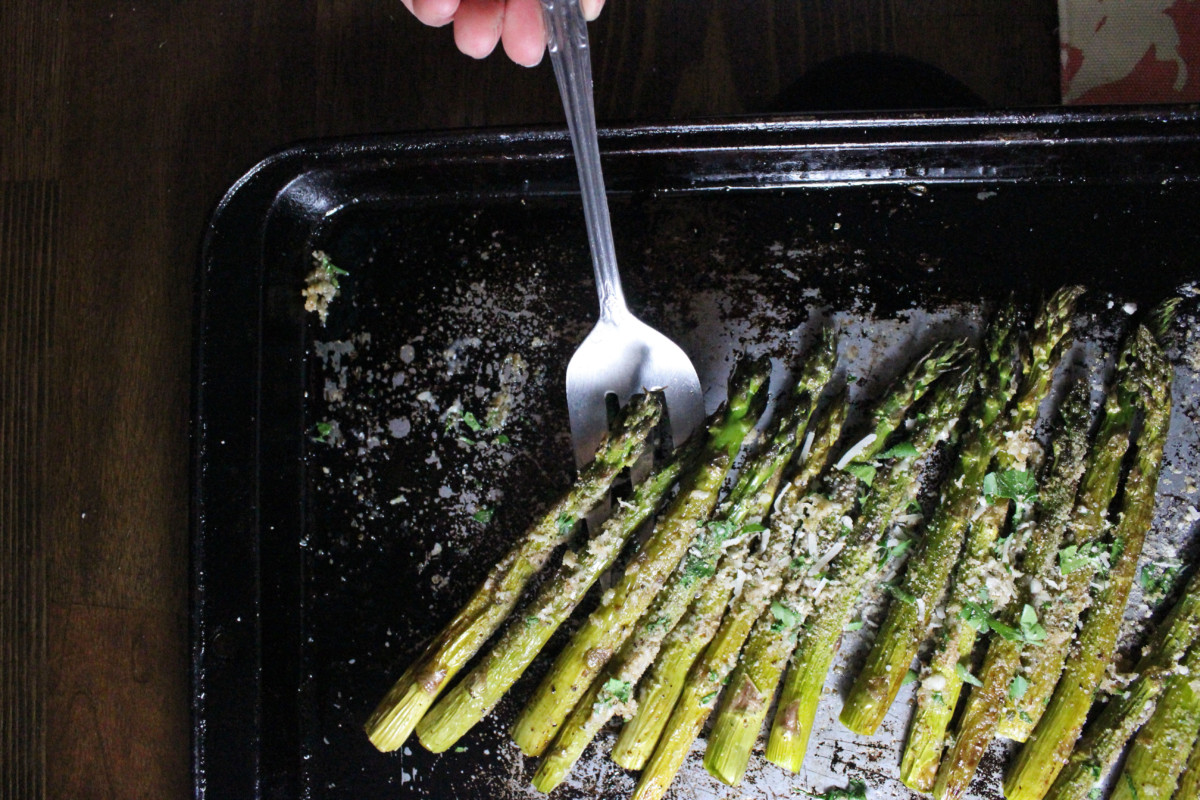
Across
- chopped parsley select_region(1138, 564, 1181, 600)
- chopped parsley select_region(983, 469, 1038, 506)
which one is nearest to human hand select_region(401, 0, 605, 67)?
chopped parsley select_region(983, 469, 1038, 506)

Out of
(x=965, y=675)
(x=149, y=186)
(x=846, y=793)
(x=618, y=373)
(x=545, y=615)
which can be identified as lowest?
(x=846, y=793)

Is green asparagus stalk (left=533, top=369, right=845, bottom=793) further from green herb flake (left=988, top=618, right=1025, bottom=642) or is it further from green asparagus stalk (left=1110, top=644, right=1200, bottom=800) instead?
green asparagus stalk (left=1110, top=644, right=1200, bottom=800)

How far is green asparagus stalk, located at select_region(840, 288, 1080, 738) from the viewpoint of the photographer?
84.6 inches

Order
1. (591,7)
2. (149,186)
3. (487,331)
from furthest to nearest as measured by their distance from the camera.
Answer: (149,186) → (487,331) → (591,7)

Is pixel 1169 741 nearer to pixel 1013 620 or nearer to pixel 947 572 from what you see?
pixel 1013 620

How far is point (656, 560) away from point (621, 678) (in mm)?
361

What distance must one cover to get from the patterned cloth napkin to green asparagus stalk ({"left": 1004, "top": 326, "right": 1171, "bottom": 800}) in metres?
0.84

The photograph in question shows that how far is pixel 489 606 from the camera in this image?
2.18 meters

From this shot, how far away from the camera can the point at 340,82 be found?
98.0 inches

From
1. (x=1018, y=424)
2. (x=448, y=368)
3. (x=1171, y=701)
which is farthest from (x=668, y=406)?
(x=1171, y=701)

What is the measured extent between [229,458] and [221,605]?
0.44m

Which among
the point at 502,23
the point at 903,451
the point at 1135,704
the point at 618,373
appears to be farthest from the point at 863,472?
the point at 502,23

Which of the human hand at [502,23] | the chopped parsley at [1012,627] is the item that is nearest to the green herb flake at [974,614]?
the chopped parsley at [1012,627]

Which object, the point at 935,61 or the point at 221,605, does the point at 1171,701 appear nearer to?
the point at 935,61
